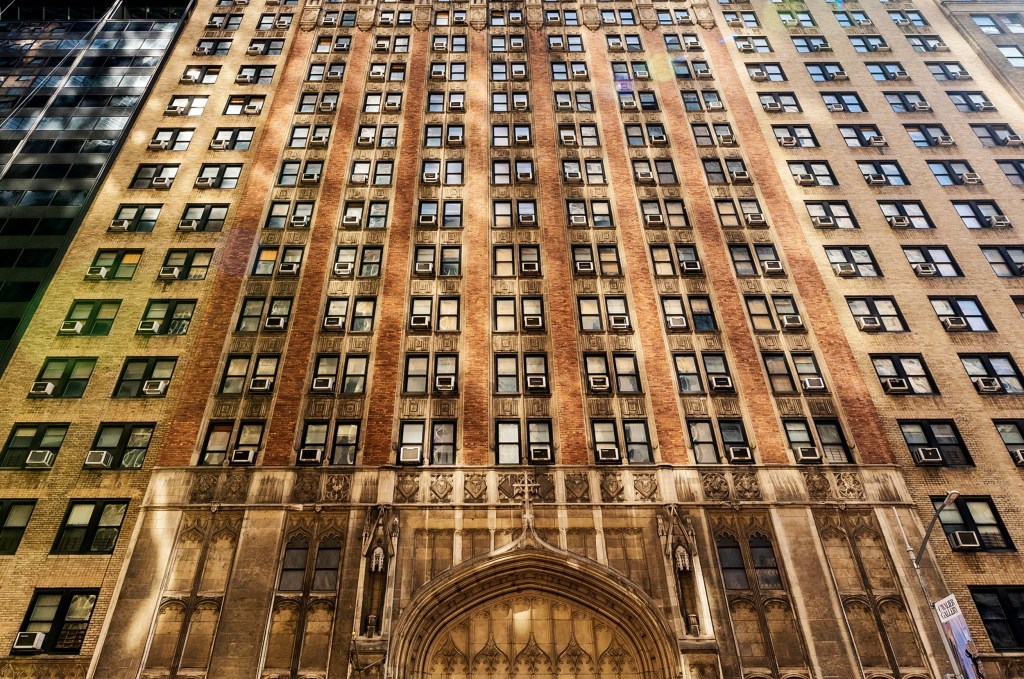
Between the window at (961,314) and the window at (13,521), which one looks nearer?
the window at (13,521)

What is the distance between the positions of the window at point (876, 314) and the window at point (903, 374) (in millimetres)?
1570

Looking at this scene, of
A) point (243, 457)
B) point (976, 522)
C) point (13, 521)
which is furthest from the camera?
point (243, 457)

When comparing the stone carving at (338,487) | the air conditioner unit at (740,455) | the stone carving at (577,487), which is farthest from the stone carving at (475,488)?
the air conditioner unit at (740,455)

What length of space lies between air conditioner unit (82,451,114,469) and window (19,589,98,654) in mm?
4990

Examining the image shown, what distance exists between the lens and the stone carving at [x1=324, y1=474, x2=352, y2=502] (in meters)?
25.5

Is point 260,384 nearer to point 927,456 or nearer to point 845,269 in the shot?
point 927,456

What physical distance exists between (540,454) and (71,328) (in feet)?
78.1

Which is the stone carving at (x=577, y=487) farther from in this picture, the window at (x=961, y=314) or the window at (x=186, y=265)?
the window at (x=186, y=265)

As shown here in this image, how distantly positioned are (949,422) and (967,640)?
1009cm

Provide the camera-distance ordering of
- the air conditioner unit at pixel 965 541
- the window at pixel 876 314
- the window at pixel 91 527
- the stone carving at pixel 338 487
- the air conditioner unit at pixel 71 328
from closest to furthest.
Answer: the window at pixel 91 527, the air conditioner unit at pixel 965 541, the stone carving at pixel 338 487, the air conditioner unit at pixel 71 328, the window at pixel 876 314

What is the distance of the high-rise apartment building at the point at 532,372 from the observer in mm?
23406

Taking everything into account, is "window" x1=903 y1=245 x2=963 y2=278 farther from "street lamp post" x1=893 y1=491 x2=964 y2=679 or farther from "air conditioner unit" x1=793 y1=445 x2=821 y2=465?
"street lamp post" x1=893 y1=491 x2=964 y2=679

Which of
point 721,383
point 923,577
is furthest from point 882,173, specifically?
point 923,577

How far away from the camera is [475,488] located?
2583 centimetres
